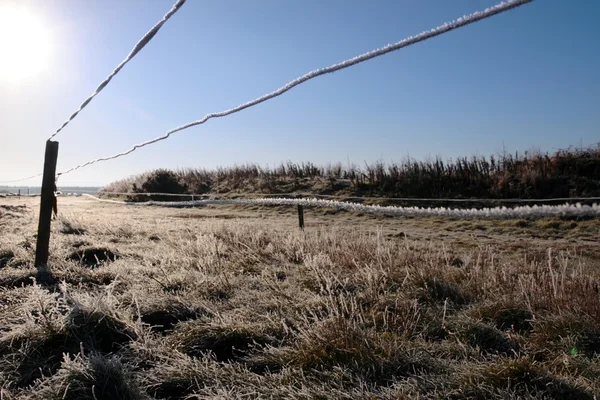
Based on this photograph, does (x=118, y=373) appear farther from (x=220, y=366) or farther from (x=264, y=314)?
(x=264, y=314)

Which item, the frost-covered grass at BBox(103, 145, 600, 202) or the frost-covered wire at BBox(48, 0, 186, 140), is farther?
the frost-covered grass at BBox(103, 145, 600, 202)

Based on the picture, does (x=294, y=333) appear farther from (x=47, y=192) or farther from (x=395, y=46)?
(x=47, y=192)

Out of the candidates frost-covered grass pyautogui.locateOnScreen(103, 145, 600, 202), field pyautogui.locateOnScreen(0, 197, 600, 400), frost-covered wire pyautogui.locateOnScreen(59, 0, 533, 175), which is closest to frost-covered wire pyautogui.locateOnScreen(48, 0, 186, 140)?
frost-covered wire pyautogui.locateOnScreen(59, 0, 533, 175)

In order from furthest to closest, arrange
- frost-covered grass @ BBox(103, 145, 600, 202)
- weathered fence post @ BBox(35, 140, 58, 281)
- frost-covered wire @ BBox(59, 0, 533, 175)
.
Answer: frost-covered grass @ BBox(103, 145, 600, 202) < weathered fence post @ BBox(35, 140, 58, 281) < frost-covered wire @ BBox(59, 0, 533, 175)

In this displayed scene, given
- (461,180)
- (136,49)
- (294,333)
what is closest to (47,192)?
(136,49)

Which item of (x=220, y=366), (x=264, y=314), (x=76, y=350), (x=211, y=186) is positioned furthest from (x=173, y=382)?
(x=211, y=186)

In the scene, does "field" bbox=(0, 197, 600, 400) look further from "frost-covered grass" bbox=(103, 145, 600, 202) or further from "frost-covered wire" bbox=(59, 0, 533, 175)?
"frost-covered grass" bbox=(103, 145, 600, 202)

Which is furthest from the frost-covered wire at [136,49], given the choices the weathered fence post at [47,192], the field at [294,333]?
the field at [294,333]

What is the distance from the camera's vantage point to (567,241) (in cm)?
1055

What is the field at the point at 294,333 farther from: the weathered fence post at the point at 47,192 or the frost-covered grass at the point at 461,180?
the frost-covered grass at the point at 461,180

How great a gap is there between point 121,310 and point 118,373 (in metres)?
1.09

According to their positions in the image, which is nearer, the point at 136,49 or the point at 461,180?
the point at 136,49

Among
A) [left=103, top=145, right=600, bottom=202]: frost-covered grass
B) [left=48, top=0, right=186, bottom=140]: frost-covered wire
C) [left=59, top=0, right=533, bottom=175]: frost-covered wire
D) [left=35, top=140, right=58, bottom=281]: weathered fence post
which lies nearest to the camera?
[left=59, top=0, right=533, bottom=175]: frost-covered wire

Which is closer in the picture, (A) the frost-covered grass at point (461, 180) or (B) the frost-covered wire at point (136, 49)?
(B) the frost-covered wire at point (136, 49)
